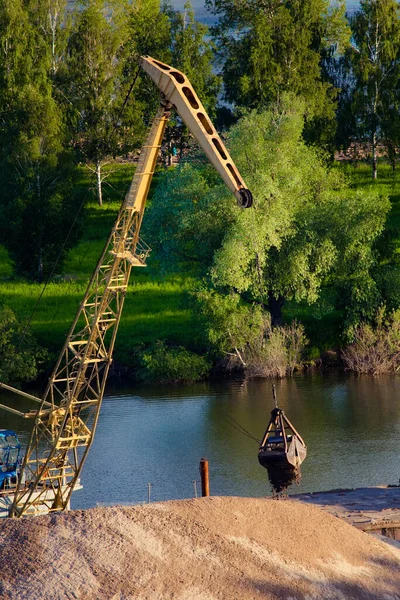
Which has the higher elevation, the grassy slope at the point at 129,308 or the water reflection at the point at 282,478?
the grassy slope at the point at 129,308

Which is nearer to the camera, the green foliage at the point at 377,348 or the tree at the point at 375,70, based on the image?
the green foliage at the point at 377,348

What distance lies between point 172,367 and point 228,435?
12.5 metres

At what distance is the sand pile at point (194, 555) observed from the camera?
68.4 ft

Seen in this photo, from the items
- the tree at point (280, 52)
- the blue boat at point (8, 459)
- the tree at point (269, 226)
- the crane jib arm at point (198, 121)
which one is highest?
the tree at point (280, 52)

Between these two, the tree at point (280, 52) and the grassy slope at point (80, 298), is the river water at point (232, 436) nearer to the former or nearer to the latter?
the grassy slope at point (80, 298)

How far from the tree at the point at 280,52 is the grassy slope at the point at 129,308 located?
13.8 meters

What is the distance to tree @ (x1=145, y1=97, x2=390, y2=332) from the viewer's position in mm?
57000

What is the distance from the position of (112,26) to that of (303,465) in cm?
4922

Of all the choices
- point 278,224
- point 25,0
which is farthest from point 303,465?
point 25,0

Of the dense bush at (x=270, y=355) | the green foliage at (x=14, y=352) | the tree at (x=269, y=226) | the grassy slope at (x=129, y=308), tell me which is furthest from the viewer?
the grassy slope at (x=129, y=308)

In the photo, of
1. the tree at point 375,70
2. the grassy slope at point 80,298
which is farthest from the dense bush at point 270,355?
the tree at point 375,70

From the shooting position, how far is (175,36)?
82062 millimetres

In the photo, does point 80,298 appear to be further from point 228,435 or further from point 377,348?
point 228,435

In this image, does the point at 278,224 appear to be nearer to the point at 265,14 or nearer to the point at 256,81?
the point at 256,81
